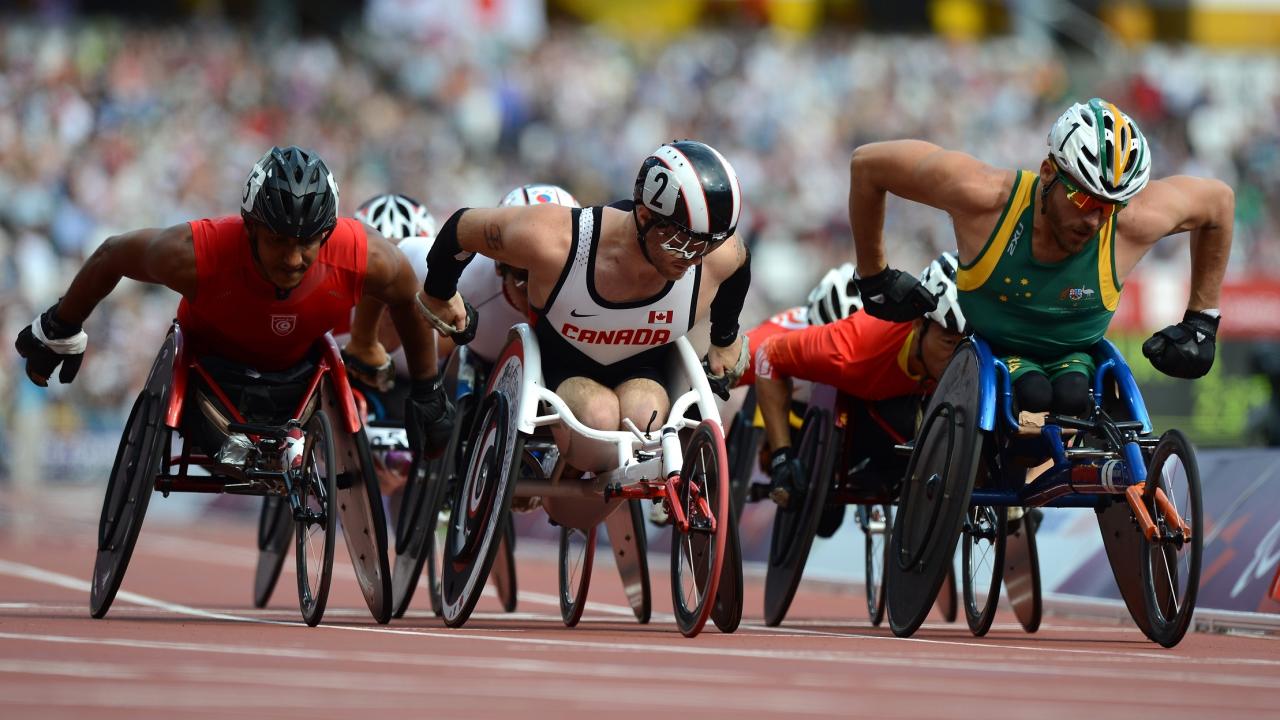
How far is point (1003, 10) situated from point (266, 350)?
31.5 meters

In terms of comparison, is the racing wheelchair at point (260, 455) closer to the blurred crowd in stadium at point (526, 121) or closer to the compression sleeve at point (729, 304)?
Answer: the compression sleeve at point (729, 304)

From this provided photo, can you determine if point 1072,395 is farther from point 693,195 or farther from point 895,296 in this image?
point 693,195

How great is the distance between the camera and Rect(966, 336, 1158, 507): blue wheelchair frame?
26.8 ft

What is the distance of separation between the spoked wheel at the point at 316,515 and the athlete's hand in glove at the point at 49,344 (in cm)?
128

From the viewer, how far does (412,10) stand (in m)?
32.5

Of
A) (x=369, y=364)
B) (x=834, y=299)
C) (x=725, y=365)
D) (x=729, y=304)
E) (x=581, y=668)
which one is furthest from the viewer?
(x=834, y=299)

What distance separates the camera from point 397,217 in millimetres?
12016

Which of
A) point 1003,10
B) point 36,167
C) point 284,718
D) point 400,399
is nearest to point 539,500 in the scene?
point 400,399

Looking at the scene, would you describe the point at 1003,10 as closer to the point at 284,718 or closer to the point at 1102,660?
the point at 1102,660

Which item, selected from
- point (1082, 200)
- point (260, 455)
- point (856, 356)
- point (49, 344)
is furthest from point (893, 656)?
point (49, 344)

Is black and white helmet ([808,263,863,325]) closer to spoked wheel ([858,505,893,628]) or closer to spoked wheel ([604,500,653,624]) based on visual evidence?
spoked wheel ([858,505,893,628])

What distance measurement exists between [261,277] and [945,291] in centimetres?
311

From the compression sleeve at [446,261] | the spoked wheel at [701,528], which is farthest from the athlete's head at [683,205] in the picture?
the compression sleeve at [446,261]

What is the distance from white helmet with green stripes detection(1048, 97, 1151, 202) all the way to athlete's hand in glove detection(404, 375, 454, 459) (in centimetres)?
314
